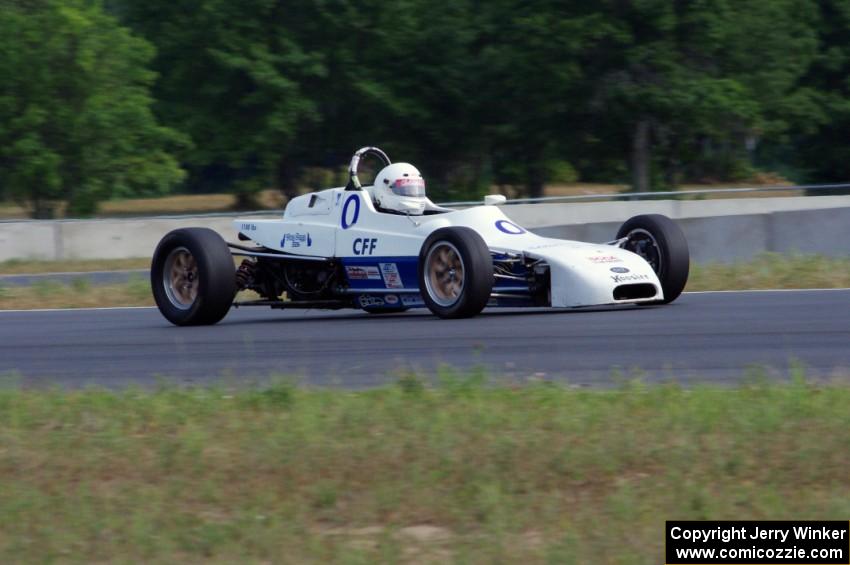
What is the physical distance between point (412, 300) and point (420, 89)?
2732 cm

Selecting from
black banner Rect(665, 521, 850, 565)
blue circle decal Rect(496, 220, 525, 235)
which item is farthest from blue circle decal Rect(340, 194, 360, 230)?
black banner Rect(665, 521, 850, 565)

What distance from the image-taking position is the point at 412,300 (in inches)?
500

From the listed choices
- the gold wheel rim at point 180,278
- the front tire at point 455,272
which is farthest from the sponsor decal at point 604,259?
the gold wheel rim at point 180,278

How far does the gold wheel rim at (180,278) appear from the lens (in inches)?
515

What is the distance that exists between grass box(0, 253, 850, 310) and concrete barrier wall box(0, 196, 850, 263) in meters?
1.12

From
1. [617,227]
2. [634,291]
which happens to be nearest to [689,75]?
[617,227]

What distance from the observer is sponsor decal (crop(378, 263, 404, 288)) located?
1271cm

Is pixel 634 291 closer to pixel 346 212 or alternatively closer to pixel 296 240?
pixel 346 212

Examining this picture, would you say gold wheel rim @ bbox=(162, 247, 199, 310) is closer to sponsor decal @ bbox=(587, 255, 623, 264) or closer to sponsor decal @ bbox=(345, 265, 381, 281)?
sponsor decal @ bbox=(345, 265, 381, 281)

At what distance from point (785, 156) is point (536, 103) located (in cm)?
2928

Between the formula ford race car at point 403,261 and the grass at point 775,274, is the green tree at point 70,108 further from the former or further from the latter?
the formula ford race car at point 403,261

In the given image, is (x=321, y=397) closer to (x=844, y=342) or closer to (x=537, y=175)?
(x=844, y=342)

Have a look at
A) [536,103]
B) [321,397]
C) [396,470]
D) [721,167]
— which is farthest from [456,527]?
[721,167]

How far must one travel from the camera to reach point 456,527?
545 centimetres
